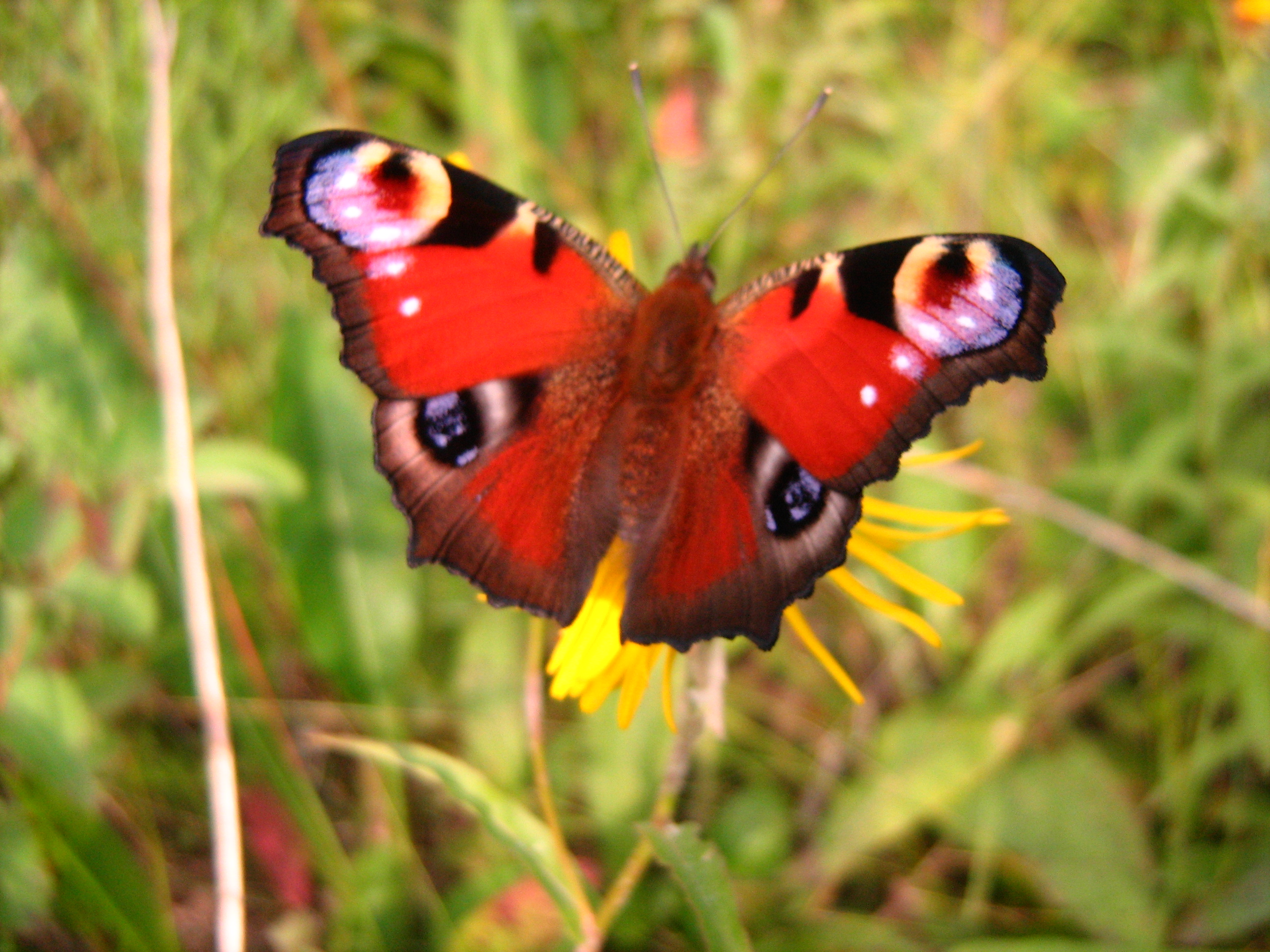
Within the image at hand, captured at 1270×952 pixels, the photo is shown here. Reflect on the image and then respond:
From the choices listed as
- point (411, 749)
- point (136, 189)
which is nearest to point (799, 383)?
point (411, 749)

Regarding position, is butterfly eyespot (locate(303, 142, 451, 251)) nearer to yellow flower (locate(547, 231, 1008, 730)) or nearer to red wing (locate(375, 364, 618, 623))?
red wing (locate(375, 364, 618, 623))

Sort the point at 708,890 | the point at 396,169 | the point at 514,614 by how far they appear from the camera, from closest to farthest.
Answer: the point at 708,890 → the point at 396,169 → the point at 514,614

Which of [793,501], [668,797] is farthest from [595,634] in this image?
[793,501]

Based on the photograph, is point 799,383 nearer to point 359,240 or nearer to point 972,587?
point 359,240

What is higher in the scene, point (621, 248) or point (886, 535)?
point (621, 248)

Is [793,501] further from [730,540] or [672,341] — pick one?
[672,341]

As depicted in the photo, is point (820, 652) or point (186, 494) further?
point (186, 494)
